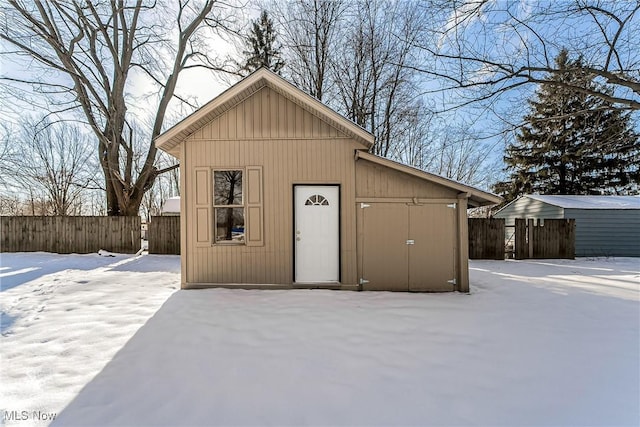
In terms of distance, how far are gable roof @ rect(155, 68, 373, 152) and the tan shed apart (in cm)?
4

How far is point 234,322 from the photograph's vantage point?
13.3ft

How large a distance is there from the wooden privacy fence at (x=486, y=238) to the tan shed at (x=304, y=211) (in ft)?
18.7

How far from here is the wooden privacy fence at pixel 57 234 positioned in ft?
35.3

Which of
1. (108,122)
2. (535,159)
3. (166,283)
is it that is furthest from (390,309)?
(535,159)

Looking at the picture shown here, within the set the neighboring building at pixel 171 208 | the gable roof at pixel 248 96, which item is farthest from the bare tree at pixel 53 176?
the gable roof at pixel 248 96

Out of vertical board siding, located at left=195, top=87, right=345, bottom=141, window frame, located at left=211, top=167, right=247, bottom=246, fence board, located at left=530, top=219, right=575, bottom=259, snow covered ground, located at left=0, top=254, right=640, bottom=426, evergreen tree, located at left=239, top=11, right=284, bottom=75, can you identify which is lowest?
snow covered ground, located at left=0, top=254, right=640, bottom=426

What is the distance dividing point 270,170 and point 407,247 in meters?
3.23

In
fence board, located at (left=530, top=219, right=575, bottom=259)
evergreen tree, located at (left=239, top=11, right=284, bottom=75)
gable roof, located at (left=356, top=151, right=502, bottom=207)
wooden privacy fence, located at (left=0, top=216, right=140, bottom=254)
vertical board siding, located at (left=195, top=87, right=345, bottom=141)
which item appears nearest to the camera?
gable roof, located at (left=356, top=151, right=502, bottom=207)

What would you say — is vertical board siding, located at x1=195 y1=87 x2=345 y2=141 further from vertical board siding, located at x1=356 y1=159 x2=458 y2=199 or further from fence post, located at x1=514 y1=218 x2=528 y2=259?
fence post, located at x1=514 y1=218 x2=528 y2=259

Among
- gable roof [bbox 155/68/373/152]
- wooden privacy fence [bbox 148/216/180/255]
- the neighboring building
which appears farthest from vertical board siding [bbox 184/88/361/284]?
the neighboring building

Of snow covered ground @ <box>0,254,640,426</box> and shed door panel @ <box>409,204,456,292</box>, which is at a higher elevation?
shed door panel @ <box>409,204,456,292</box>

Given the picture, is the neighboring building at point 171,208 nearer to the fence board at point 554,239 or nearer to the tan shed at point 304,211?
the tan shed at point 304,211

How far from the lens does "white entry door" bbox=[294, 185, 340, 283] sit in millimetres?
5793

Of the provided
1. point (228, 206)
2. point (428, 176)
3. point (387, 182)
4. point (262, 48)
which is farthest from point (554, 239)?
point (262, 48)
